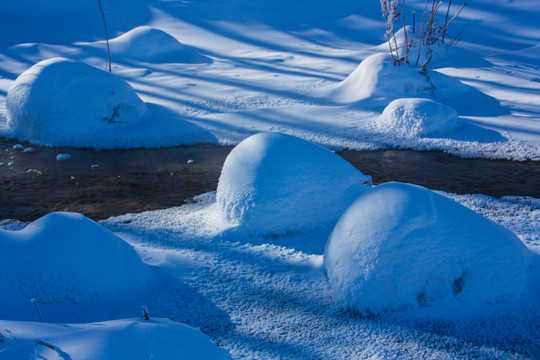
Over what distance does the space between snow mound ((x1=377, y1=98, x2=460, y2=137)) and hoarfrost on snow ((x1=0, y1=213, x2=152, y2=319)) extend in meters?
4.83

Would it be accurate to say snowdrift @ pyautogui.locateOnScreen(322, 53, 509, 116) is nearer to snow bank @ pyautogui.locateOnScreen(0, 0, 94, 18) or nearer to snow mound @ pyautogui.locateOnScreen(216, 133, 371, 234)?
snow mound @ pyautogui.locateOnScreen(216, 133, 371, 234)

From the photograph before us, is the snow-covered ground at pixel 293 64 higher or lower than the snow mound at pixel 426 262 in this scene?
higher

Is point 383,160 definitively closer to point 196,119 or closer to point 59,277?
point 196,119

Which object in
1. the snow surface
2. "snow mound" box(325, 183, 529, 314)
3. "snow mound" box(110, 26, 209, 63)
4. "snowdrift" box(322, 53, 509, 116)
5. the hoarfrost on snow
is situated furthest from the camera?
"snow mound" box(110, 26, 209, 63)

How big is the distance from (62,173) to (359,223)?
4062 mm

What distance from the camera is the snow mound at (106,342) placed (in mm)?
1386

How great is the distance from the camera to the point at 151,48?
12.2 metres

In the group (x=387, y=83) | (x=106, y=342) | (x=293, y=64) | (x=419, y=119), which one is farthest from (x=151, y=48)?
(x=106, y=342)

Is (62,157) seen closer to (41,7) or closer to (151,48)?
(151,48)

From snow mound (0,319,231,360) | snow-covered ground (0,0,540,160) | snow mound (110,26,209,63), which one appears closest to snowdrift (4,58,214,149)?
snow-covered ground (0,0,540,160)

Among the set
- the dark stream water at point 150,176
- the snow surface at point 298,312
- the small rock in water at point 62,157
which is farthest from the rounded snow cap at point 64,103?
the snow surface at point 298,312

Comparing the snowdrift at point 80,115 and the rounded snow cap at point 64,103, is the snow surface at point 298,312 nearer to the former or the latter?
the snowdrift at point 80,115

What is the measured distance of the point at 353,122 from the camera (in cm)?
695

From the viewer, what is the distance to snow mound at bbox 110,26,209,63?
12.0m
